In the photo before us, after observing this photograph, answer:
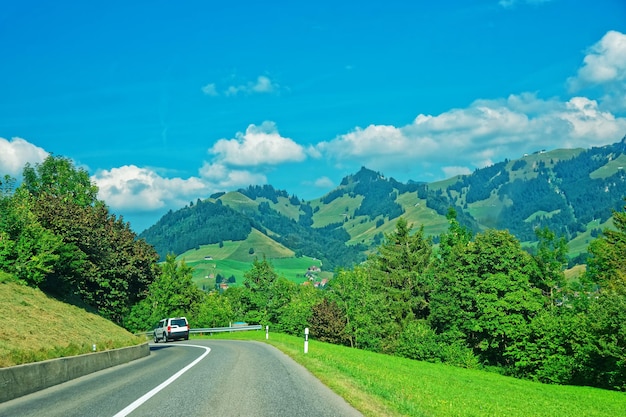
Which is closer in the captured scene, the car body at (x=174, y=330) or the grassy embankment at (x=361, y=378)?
the grassy embankment at (x=361, y=378)

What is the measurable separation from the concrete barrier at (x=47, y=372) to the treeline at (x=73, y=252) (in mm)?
14547

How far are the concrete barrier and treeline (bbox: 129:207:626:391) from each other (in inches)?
1269

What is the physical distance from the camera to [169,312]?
98.0 metres

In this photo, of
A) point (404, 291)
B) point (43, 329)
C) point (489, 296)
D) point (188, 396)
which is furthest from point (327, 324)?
point (188, 396)

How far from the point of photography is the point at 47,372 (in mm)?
14258

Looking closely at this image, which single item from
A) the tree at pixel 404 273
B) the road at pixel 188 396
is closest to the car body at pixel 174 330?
the road at pixel 188 396

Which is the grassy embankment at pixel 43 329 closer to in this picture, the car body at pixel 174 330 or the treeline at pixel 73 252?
the treeline at pixel 73 252

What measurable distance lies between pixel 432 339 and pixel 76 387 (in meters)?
57.1

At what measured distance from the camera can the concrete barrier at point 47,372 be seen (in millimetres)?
11938

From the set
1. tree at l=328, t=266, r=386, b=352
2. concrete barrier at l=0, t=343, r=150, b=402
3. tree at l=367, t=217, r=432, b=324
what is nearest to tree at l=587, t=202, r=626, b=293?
tree at l=367, t=217, r=432, b=324

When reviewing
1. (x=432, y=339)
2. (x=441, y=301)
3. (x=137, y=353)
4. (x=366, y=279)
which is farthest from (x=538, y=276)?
(x=137, y=353)

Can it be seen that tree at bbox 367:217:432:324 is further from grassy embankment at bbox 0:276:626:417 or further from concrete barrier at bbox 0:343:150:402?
concrete barrier at bbox 0:343:150:402

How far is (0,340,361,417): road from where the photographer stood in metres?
9.88

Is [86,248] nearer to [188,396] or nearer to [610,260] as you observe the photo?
[188,396]
